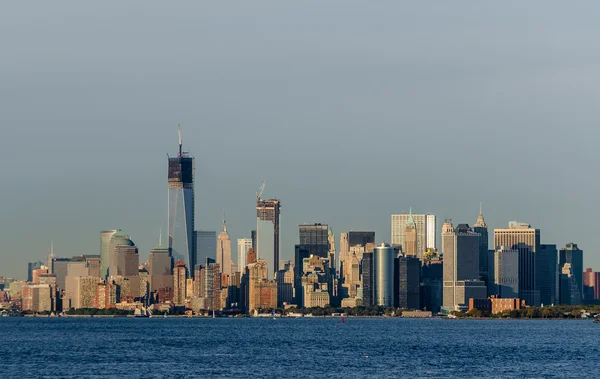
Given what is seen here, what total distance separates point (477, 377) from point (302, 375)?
51.2ft

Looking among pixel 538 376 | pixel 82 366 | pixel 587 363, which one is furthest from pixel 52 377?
pixel 587 363

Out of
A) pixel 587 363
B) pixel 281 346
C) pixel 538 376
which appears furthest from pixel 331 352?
pixel 538 376

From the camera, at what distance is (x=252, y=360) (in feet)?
455

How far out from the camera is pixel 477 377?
11600 centimetres

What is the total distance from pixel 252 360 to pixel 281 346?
117 ft

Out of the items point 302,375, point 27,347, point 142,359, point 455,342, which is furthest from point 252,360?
point 455,342

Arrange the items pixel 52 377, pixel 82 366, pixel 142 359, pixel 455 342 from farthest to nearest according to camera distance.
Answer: pixel 455 342 < pixel 142 359 < pixel 82 366 < pixel 52 377

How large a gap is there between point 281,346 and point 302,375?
2233 inches

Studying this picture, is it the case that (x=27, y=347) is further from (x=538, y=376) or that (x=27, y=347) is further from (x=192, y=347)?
(x=538, y=376)

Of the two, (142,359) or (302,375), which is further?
(142,359)

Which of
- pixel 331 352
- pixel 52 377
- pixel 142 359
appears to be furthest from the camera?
pixel 331 352

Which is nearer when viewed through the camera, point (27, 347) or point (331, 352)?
point (331, 352)

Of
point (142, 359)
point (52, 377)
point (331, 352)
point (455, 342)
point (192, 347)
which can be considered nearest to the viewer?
point (52, 377)

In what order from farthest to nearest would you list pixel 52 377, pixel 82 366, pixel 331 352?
pixel 331 352 → pixel 82 366 → pixel 52 377
